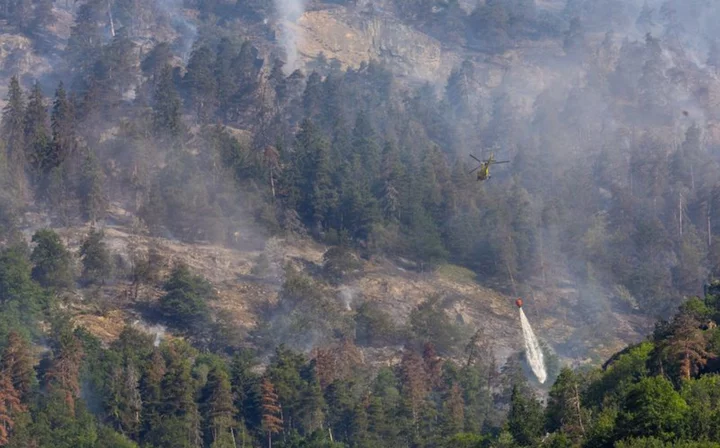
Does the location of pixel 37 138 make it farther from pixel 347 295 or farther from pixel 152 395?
pixel 152 395

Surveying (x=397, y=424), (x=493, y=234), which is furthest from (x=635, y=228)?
(x=397, y=424)

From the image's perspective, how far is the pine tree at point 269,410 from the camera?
67062 mm

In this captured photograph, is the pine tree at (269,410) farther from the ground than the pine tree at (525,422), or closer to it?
closer to it

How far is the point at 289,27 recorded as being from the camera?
144m

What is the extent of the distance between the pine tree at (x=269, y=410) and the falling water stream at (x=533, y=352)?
19779mm

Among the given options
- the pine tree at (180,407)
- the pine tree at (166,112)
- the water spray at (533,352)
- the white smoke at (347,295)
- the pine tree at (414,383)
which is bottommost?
the water spray at (533,352)

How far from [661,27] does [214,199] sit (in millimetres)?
93393

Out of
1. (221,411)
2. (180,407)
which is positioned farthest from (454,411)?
(180,407)

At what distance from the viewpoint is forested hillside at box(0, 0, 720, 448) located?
6544 cm

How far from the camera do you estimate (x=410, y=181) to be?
99.9m

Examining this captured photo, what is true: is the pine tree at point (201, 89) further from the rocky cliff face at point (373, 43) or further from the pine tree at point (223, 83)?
the rocky cliff face at point (373, 43)

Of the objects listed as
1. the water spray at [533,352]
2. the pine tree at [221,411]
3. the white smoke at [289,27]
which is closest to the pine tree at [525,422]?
the pine tree at [221,411]

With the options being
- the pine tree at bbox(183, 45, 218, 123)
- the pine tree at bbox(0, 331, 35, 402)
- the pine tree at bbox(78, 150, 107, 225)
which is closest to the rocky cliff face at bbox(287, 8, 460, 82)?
the pine tree at bbox(183, 45, 218, 123)

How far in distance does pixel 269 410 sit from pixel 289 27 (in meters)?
83.6
